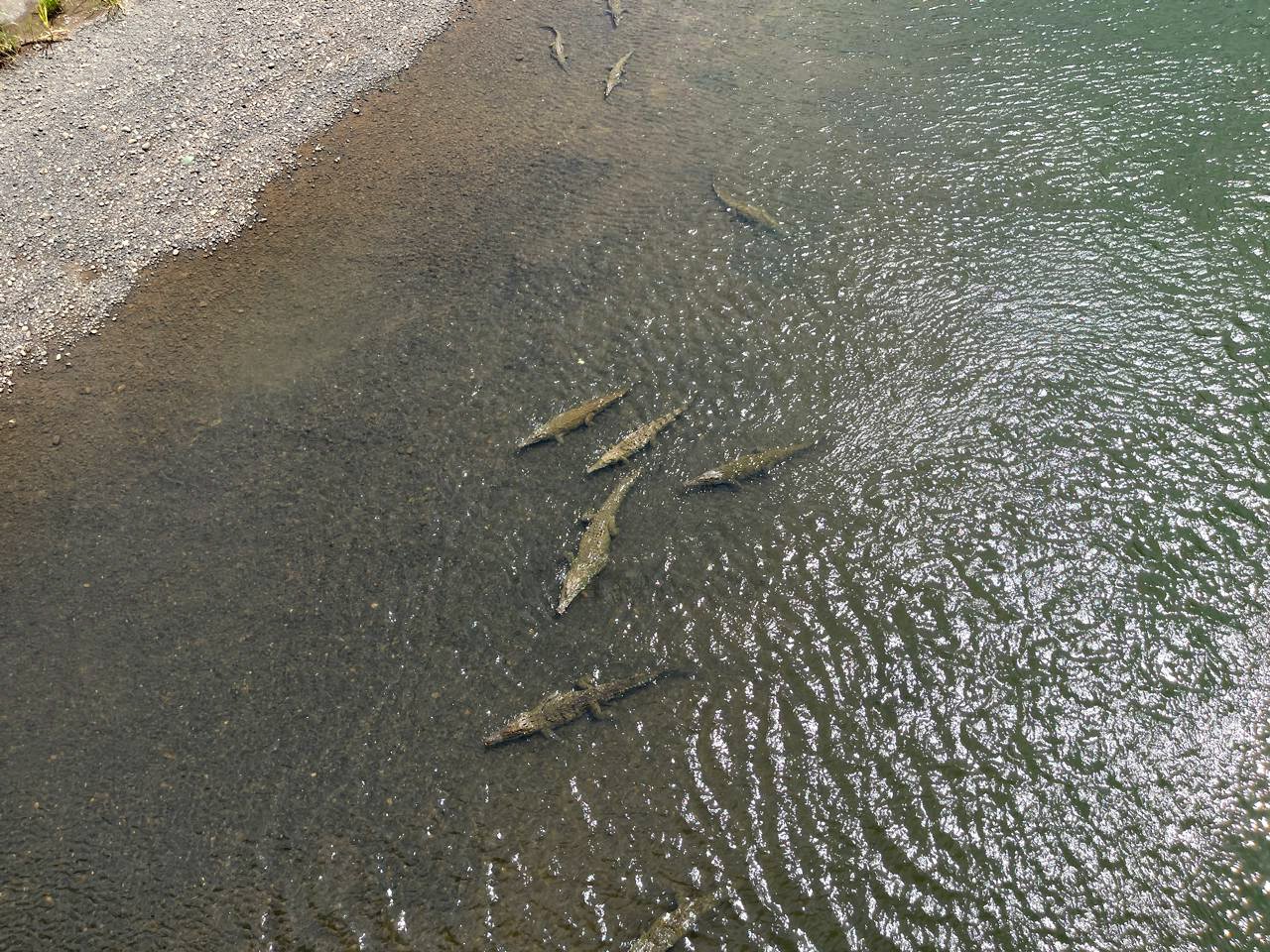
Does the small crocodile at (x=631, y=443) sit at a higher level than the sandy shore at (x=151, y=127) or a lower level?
lower

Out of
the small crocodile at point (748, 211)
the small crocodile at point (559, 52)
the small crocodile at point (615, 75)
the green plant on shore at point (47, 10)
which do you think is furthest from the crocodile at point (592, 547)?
the green plant on shore at point (47, 10)

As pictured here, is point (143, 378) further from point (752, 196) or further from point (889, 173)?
point (889, 173)

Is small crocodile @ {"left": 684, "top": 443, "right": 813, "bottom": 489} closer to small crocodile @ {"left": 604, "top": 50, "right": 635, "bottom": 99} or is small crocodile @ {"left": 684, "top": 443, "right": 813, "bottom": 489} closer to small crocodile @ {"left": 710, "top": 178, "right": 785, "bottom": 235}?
small crocodile @ {"left": 710, "top": 178, "right": 785, "bottom": 235}

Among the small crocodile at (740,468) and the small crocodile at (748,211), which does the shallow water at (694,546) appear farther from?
the small crocodile at (748,211)

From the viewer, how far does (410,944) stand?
8.30 meters

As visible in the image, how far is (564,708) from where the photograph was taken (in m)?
9.65

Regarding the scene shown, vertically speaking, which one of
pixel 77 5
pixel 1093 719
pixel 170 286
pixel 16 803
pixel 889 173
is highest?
pixel 77 5

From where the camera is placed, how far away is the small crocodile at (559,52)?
19.8m

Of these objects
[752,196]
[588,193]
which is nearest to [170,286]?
[588,193]

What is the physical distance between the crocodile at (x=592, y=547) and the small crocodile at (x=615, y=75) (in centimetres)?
1129

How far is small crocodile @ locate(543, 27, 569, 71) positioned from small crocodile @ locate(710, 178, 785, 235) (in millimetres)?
6540

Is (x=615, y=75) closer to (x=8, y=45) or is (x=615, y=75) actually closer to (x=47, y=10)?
(x=47, y=10)

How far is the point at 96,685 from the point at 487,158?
12.1 m

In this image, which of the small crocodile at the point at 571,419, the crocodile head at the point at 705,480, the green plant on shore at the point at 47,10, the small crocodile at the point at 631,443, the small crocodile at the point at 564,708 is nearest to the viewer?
the small crocodile at the point at 564,708
